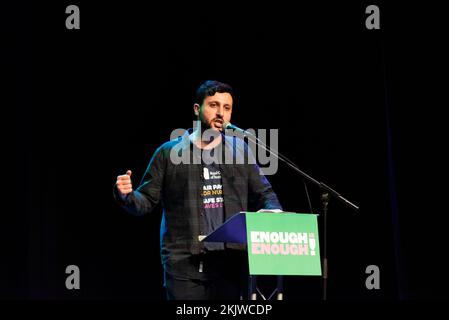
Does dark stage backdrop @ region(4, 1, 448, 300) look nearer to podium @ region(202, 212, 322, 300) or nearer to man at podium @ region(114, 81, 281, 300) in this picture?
man at podium @ region(114, 81, 281, 300)

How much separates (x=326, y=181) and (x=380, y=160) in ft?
1.42

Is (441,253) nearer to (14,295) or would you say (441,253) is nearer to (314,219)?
(314,219)

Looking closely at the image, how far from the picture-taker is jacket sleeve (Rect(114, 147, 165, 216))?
316 cm

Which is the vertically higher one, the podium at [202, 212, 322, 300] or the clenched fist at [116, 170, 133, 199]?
the clenched fist at [116, 170, 133, 199]

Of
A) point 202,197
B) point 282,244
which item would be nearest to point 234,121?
point 202,197

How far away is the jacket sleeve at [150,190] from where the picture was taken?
3.16m

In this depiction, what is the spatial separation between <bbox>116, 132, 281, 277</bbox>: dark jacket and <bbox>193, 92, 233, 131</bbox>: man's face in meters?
0.14

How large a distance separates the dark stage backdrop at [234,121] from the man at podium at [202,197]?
50.6 inches

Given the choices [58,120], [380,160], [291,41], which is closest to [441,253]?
[380,160]

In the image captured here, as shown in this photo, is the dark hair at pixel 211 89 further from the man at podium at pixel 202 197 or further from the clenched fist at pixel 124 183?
the clenched fist at pixel 124 183

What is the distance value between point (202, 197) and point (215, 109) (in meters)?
0.49

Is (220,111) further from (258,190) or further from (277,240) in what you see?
(277,240)

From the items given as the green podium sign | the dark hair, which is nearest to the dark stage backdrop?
the dark hair

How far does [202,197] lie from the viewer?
329cm
